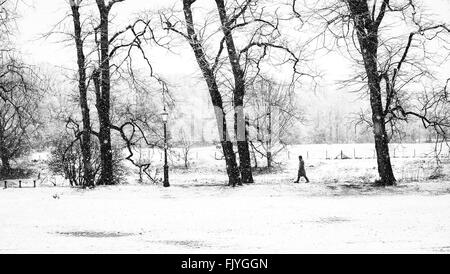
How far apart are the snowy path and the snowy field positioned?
0.02 meters

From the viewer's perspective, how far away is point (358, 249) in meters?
8.19

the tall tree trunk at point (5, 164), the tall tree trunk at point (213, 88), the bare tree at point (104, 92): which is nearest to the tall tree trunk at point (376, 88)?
the tall tree trunk at point (213, 88)

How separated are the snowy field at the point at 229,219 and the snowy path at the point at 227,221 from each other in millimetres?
20

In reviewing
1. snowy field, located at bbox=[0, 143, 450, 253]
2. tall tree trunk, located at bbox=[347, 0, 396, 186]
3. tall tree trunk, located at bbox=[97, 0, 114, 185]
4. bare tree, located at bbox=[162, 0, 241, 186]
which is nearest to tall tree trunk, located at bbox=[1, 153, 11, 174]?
tall tree trunk, located at bbox=[97, 0, 114, 185]

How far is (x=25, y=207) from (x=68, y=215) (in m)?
2.42

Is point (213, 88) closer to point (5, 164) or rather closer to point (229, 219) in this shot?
point (229, 219)

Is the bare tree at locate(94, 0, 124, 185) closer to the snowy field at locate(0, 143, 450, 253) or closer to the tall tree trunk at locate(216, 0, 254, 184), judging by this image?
the snowy field at locate(0, 143, 450, 253)

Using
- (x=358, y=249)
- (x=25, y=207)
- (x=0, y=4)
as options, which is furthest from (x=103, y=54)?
(x=358, y=249)

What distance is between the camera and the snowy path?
8.72m

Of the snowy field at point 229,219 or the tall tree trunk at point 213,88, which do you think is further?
the tall tree trunk at point 213,88

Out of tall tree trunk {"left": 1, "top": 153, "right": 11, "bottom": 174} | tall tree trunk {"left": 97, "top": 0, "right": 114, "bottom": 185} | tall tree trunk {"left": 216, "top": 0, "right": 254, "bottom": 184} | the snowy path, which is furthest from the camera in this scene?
tall tree trunk {"left": 1, "top": 153, "right": 11, "bottom": 174}

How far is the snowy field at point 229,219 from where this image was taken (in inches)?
344

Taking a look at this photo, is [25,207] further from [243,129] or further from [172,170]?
[172,170]

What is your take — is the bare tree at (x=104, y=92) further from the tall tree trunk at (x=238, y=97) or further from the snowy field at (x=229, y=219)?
the tall tree trunk at (x=238, y=97)
